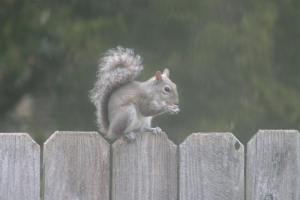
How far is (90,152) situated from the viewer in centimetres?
161

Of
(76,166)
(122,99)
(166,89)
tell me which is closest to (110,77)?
(122,99)

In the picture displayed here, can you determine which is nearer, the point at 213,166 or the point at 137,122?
the point at 213,166

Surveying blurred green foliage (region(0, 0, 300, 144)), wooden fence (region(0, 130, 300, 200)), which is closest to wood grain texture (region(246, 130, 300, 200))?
wooden fence (region(0, 130, 300, 200))

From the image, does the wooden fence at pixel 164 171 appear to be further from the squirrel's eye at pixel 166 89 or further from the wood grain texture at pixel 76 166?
the squirrel's eye at pixel 166 89

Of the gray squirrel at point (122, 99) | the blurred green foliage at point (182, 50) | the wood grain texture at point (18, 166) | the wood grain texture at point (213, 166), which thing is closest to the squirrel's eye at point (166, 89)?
the gray squirrel at point (122, 99)

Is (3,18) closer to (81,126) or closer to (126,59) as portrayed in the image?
(81,126)

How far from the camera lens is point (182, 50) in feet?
10.8

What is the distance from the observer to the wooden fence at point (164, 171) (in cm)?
158

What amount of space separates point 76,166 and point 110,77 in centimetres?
69

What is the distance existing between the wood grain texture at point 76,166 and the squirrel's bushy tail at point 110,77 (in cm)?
60

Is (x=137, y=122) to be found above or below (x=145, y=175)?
above

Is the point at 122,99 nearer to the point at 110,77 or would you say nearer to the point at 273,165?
the point at 110,77

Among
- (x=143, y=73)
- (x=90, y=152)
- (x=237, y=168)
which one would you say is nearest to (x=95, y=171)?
(x=90, y=152)

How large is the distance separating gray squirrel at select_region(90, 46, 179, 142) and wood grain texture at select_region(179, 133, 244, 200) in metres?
0.54
